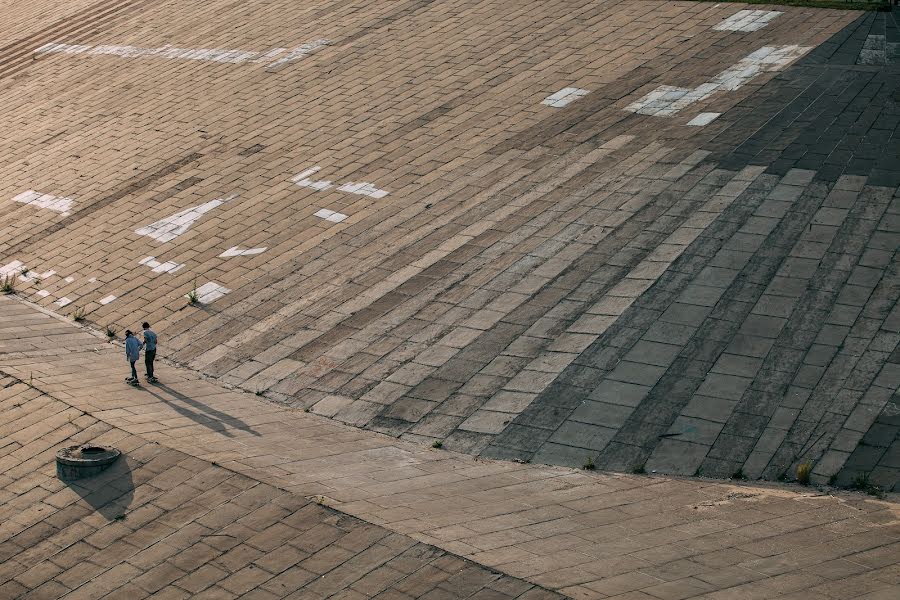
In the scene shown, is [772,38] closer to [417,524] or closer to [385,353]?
[385,353]

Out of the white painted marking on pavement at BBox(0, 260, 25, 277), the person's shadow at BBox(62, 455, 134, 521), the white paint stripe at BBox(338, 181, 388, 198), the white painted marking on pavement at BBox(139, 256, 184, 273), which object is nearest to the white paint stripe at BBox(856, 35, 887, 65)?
the white paint stripe at BBox(338, 181, 388, 198)

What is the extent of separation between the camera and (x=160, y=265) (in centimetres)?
2109

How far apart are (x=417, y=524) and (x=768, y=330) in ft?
22.1

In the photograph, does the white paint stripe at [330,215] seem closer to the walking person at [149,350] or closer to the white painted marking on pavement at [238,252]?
the white painted marking on pavement at [238,252]

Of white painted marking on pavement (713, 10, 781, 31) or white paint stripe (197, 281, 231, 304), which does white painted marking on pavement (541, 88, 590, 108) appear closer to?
white painted marking on pavement (713, 10, 781, 31)

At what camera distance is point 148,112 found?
28.4 m

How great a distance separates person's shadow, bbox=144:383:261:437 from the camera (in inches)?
586

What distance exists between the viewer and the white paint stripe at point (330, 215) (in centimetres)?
2133

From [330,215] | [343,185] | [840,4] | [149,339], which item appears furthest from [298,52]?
[149,339]

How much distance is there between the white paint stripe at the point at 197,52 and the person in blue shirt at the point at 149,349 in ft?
48.1

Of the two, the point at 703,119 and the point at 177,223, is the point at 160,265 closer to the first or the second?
the point at 177,223

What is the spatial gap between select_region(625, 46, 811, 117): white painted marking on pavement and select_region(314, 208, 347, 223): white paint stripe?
6.90 metres

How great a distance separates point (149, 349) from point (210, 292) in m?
3.49

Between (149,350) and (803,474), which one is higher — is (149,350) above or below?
above
